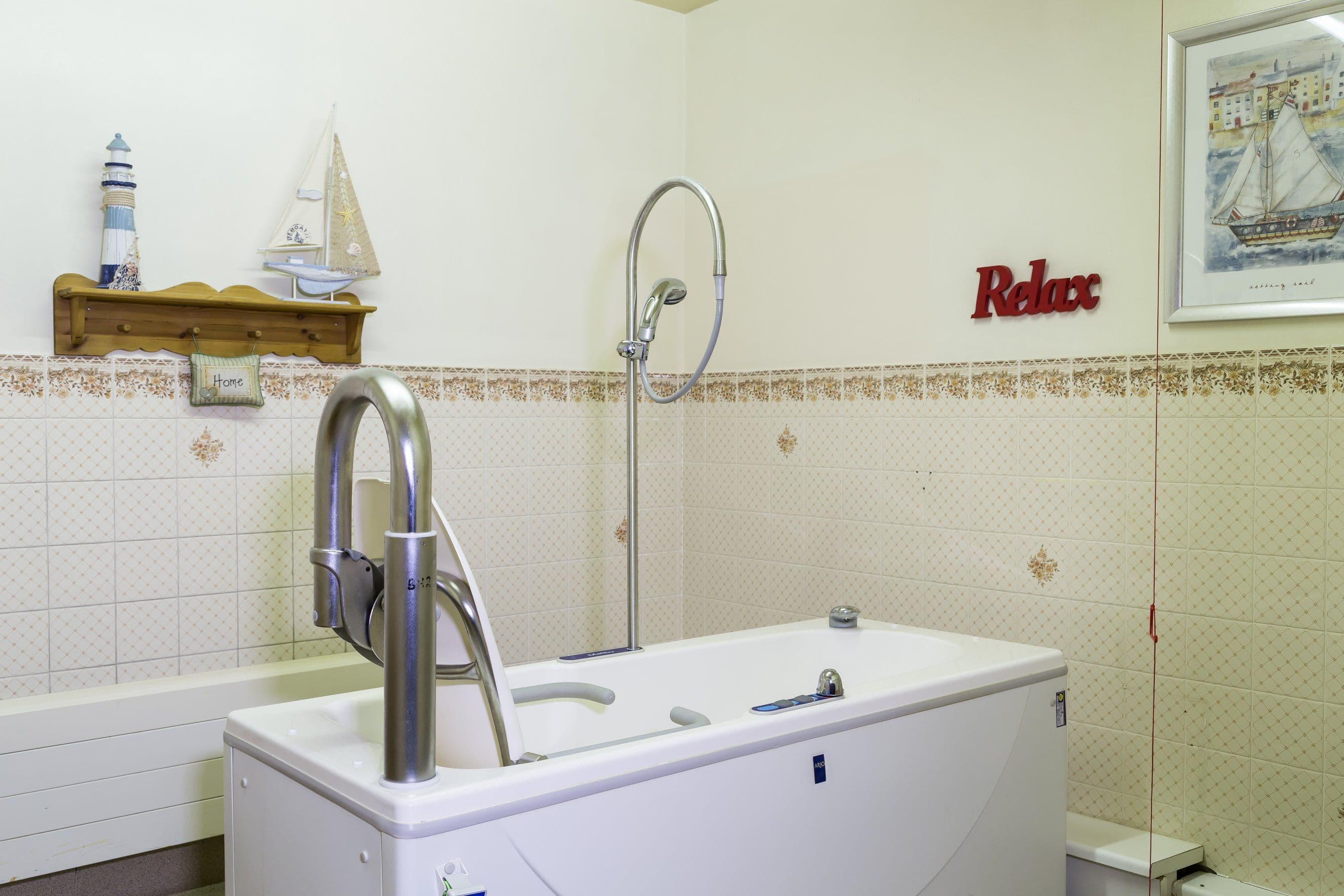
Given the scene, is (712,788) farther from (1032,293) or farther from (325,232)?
(325,232)

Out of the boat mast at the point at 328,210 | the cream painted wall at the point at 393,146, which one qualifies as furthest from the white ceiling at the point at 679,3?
the boat mast at the point at 328,210

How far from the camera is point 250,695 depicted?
2418 mm

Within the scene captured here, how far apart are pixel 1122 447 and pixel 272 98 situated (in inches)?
85.9

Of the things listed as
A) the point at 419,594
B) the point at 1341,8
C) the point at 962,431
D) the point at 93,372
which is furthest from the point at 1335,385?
the point at 93,372

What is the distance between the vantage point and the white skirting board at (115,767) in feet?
6.96

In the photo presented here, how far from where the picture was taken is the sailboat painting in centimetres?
155

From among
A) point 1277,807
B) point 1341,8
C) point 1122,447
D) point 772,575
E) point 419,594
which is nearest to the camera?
point 419,594

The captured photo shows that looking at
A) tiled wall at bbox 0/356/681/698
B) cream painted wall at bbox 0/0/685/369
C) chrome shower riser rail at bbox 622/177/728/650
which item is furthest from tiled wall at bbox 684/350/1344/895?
cream painted wall at bbox 0/0/685/369

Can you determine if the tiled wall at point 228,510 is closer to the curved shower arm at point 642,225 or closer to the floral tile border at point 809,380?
the floral tile border at point 809,380

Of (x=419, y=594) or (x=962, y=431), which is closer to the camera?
(x=419, y=594)

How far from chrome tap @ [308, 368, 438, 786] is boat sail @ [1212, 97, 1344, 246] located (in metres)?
1.32

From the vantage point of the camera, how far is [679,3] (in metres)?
3.45

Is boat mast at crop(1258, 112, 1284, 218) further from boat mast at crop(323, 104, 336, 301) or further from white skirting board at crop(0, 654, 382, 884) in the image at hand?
white skirting board at crop(0, 654, 382, 884)

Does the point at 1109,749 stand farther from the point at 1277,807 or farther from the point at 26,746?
the point at 26,746
